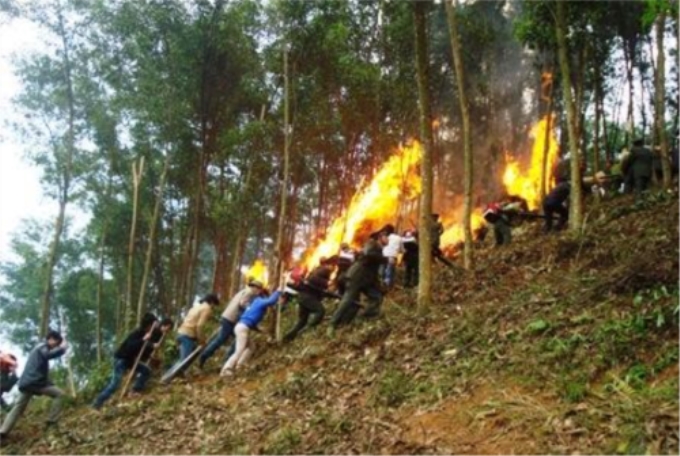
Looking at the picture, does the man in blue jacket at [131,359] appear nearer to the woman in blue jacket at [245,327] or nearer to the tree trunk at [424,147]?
the woman in blue jacket at [245,327]

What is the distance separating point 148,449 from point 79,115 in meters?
17.4

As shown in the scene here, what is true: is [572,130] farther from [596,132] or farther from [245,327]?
[596,132]

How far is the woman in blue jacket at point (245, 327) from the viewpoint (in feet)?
38.3

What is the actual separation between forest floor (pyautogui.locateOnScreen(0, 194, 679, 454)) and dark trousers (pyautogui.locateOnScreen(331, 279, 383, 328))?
13.1 inches

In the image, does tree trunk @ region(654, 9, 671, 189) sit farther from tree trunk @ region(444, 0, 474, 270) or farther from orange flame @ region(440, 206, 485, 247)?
orange flame @ region(440, 206, 485, 247)

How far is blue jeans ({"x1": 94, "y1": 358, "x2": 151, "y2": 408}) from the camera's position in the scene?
11523 millimetres

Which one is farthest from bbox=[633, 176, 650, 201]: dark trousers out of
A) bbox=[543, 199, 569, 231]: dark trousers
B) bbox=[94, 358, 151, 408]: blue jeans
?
bbox=[94, 358, 151, 408]: blue jeans

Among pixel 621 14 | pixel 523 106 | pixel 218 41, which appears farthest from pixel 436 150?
pixel 218 41

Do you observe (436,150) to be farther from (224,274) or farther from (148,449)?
(148,449)

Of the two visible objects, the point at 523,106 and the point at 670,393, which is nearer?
the point at 670,393

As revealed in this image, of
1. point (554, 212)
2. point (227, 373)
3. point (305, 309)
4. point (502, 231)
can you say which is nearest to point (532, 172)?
point (502, 231)

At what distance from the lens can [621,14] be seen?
2041cm

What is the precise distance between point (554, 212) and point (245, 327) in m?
7.77

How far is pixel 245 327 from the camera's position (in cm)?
1184
